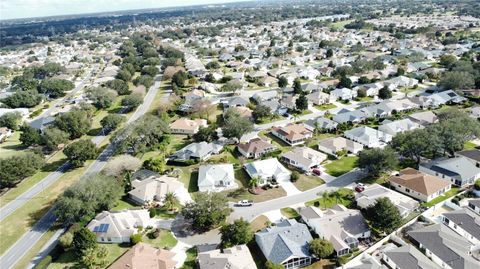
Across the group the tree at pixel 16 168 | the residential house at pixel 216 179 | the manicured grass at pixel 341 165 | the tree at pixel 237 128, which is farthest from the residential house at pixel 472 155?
the tree at pixel 16 168

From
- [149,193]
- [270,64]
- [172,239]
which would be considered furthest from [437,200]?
[270,64]

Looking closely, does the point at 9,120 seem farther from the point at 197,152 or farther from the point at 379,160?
the point at 379,160

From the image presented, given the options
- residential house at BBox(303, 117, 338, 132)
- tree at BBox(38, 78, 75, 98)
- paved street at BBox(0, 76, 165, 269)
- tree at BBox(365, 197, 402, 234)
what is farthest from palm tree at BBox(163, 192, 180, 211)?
tree at BBox(38, 78, 75, 98)

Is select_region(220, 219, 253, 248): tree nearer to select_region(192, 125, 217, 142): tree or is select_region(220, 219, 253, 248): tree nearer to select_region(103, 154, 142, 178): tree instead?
select_region(103, 154, 142, 178): tree

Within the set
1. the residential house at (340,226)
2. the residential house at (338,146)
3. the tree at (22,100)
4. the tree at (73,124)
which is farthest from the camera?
the tree at (22,100)

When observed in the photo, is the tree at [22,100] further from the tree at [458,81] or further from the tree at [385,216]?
the tree at [458,81]

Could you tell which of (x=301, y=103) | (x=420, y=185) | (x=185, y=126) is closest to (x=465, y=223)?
(x=420, y=185)
